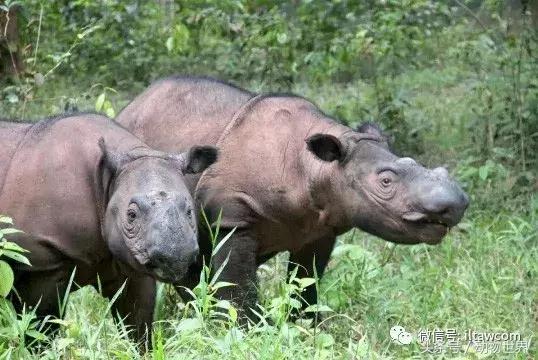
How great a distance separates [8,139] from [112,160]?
76 cm

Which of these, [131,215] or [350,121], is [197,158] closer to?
[131,215]

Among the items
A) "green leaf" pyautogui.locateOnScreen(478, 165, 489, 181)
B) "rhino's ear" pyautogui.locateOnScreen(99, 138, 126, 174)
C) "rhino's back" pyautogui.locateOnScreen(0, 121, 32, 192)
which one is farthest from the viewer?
"green leaf" pyautogui.locateOnScreen(478, 165, 489, 181)

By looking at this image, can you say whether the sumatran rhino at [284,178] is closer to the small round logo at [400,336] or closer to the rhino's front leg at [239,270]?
the rhino's front leg at [239,270]

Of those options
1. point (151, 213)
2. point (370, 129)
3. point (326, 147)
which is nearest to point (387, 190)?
point (326, 147)

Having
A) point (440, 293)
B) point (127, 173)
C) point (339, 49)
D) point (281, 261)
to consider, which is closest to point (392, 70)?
point (339, 49)

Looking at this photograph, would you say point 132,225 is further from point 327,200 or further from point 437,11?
point 437,11

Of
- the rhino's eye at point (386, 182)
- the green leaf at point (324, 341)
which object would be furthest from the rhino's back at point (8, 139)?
the rhino's eye at point (386, 182)

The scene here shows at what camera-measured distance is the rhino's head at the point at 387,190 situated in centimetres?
605

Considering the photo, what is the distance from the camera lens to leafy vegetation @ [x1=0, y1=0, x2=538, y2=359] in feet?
18.9

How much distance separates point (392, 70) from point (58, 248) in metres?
7.05

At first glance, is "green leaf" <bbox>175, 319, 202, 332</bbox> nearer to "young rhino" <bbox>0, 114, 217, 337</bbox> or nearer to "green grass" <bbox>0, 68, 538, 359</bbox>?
"green grass" <bbox>0, 68, 538, 359</bbox>

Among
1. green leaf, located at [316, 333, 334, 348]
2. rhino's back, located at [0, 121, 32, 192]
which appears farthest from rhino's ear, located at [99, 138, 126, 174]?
green leaf, located at [316, 333, 334, 348]

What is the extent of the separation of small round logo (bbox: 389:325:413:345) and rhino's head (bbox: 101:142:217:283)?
4.65 ft

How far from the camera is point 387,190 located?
6.36 metres
